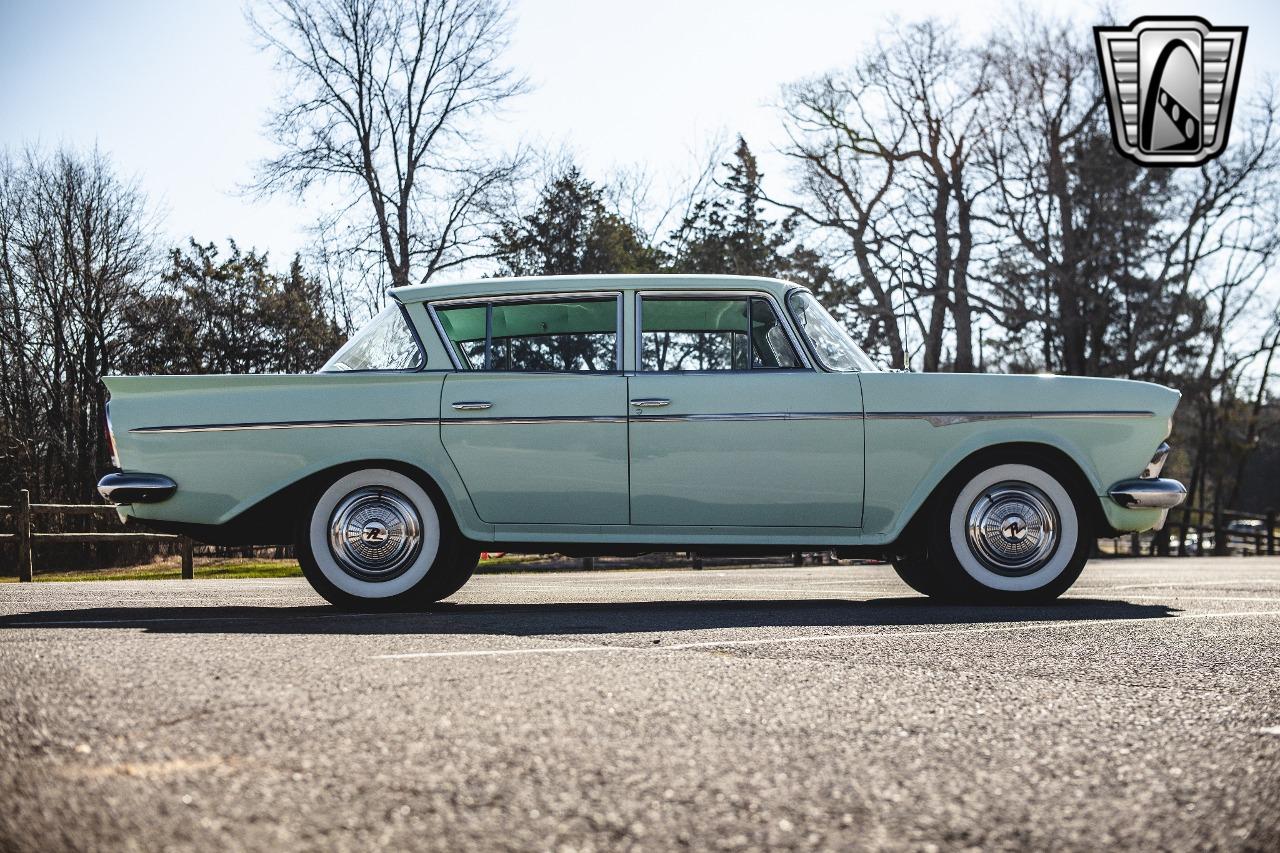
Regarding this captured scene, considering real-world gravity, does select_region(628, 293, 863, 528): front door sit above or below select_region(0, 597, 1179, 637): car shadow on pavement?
above

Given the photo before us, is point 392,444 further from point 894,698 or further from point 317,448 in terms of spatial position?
point 894,698

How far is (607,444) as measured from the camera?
609 cm

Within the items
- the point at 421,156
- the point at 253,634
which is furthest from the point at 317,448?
the point at 421,156

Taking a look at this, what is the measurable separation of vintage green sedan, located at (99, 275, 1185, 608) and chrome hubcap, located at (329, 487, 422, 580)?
0.03ft

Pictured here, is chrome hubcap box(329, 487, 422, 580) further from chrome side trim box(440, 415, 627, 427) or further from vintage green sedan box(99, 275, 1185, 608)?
chrome side trim box(440, 415, 627, 427)

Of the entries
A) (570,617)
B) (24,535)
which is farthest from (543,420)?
(24,535)

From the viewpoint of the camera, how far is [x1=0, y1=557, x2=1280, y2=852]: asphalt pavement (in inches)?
78.4

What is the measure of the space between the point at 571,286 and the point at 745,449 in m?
1.25

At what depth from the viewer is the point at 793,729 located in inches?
109

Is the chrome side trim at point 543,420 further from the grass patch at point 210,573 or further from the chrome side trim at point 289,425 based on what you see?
the grass patch at point 210,573

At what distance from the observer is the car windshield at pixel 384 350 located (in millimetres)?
6277

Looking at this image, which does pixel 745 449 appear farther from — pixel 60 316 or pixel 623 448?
pixel 60 316

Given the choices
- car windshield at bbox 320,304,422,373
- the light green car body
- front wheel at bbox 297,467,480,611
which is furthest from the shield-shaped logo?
front wheel at bbox 297,467,480,611

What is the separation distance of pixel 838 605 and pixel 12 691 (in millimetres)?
4007
